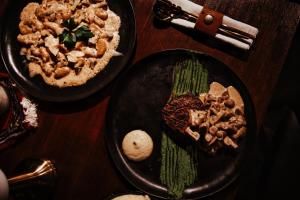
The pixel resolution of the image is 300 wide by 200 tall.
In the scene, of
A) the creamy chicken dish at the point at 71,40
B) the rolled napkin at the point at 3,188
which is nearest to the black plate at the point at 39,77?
the creamy chicken dish at the point at 71,40

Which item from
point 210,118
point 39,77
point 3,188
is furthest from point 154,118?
point 3,188

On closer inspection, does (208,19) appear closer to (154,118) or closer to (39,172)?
(154,118)

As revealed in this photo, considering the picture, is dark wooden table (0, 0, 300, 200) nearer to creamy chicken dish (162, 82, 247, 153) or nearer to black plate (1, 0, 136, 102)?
black plate (1, 0, 136, 102)

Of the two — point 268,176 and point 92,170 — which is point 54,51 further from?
point 268,176

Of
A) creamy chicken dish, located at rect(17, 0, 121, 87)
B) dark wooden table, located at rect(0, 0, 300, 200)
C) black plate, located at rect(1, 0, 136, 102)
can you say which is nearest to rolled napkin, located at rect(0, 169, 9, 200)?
dark wooden table, located at rect(0, 0, 300, 200)

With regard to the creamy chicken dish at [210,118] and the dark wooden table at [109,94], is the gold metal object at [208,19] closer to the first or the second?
the dark wooden table at [109,94]

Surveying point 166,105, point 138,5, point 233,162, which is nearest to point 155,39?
point 138,5
